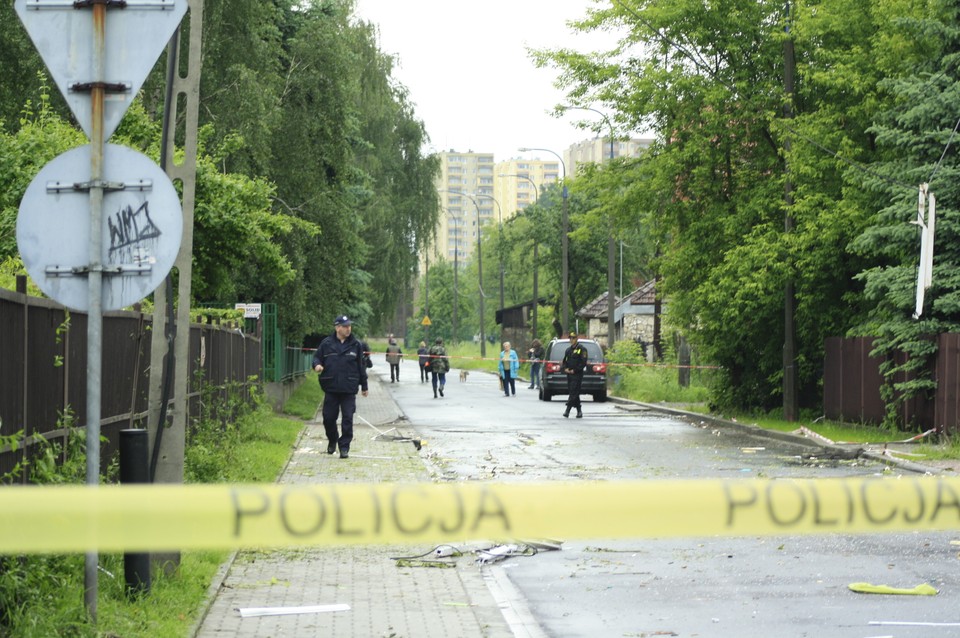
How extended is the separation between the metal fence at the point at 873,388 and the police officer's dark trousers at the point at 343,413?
8.93m

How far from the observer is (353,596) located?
8391 millimetres

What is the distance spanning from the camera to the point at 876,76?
25.2 meters

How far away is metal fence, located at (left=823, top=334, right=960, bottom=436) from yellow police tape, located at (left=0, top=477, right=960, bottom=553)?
17.4 metres

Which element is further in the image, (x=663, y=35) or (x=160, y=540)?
(x=663, y=35)

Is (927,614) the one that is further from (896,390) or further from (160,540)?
(896,390)

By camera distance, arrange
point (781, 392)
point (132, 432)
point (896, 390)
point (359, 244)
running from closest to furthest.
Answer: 1. point (132, 432)
2. point (896, 390)
3. point (781, 392)
4. point (359, 244)

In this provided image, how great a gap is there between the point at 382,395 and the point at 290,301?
42.7ft

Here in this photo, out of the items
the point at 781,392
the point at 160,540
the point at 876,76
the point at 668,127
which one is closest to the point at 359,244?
the point at 668,127

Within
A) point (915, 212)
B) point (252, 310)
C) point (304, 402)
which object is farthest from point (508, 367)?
point (915, 212)

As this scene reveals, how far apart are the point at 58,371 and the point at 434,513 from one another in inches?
204

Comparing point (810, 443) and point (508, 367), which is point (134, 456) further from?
point (508, 367)

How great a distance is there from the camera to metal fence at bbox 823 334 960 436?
20.5 m

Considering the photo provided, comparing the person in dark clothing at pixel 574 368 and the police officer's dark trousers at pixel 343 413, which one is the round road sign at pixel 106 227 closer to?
the police officer's dark trousers at pixel 343 413

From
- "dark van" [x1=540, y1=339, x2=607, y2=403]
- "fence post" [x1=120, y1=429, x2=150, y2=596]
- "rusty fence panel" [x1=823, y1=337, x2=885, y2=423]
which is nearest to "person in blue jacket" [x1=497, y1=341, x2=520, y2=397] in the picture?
"dark van" [x1=540, y1=339, x2=607, y2=403]
